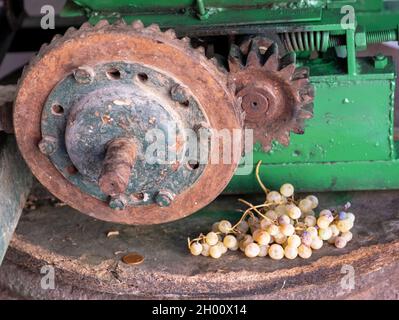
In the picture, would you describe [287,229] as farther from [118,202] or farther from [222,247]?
[118,202]

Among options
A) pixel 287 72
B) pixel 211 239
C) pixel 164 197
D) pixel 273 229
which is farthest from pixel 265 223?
pixel 287 72

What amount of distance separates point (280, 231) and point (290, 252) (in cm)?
5

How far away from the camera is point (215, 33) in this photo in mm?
2059

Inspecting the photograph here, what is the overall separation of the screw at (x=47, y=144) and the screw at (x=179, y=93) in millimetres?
289

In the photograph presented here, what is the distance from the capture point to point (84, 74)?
6.21 feet

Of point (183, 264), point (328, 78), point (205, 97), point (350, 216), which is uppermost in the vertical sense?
point (328, 78)

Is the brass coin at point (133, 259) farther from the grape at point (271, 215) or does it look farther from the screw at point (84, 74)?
the screw at point (84, 74)

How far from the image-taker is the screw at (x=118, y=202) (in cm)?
203

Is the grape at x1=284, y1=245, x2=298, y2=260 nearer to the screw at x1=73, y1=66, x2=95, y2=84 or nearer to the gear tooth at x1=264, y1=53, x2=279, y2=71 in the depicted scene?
the gear tooth at x1=264, y1=53, x2=279, y2=71

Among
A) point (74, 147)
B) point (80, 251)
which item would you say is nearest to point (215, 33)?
point (74, 147)

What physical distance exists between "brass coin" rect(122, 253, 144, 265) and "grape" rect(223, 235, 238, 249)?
199mm

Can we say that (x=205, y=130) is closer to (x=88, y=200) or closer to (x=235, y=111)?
(x=235, y=111)

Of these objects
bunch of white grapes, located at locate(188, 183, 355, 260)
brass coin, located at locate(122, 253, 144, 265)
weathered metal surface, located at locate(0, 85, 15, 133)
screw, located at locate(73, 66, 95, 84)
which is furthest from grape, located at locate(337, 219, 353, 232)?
weathered metal surface, located at locate(0, 85, 15, 133)

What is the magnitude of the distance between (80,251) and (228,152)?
1.60 feet
